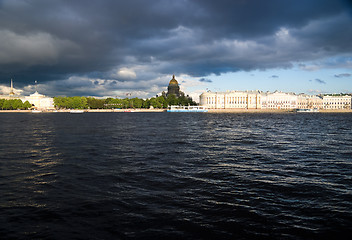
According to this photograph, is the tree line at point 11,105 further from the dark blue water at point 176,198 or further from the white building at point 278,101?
the dark blue water at point 176,198

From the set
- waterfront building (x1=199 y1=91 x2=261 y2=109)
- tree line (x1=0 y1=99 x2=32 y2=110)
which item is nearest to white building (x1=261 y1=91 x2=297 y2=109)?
waterfront building (x1=199 y1=91 x2=261 y2=109)

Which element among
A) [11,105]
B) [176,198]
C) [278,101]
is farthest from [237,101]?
[176,198]

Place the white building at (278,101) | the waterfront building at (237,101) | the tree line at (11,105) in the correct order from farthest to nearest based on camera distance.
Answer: the white building at (278,101), the waterfront building at (237,101), the tree line at (11,105)

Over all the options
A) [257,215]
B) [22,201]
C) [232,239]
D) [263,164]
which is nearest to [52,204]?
[22,201]

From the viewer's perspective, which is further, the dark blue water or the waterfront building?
the waterfront building

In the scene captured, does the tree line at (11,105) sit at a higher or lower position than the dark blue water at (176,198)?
higher

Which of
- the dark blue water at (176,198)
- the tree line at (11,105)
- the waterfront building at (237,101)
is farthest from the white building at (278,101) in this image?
the dark blue water at (176,198)

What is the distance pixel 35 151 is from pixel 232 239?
694 inches

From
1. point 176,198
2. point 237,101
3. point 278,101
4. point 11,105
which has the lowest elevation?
point 176,198

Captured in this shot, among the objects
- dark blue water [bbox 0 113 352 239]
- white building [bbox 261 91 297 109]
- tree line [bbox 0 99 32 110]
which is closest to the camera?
dark blue water [bbox 0 113 352 239]

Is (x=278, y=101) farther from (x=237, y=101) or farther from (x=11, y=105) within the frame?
(x=11, y=105)

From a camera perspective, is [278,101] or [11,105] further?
[278,101]

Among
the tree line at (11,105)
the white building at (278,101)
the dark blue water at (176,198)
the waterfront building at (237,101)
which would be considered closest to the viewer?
the dark blue water at (176,198)

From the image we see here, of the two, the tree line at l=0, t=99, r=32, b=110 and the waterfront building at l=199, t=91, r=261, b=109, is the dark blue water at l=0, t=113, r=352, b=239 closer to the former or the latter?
the waterfront building at l=199, t=91, r=261, b=109
